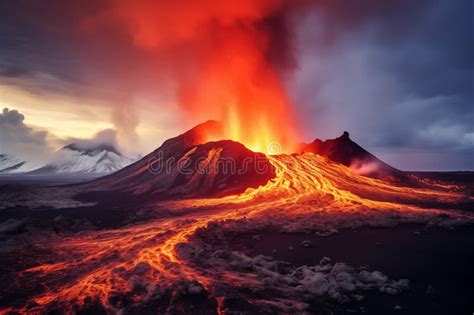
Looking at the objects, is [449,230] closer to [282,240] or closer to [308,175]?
[282,240]

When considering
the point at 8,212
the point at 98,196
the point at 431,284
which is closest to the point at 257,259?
the point at 431,284

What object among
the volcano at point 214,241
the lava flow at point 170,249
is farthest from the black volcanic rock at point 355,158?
the lava flow at point 170,249

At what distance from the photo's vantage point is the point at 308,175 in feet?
201

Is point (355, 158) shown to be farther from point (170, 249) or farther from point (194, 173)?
point (170, 249)

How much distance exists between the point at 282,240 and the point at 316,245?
326 cm

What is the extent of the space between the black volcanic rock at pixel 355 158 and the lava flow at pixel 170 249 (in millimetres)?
19795

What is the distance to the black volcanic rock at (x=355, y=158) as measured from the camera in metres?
74.3

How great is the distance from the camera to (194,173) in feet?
218

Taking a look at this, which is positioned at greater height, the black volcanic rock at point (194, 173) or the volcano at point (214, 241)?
the black volcanic rock at point (194, 173)

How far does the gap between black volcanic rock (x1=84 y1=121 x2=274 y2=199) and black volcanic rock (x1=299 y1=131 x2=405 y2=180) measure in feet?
74.4

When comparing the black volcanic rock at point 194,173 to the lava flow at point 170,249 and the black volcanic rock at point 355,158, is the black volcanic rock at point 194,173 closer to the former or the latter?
the lava flow at point 170,249

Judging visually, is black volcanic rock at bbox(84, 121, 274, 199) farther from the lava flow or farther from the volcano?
the lava flow

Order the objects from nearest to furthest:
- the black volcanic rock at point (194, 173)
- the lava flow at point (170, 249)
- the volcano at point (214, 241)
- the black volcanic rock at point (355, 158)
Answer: the volcano at point (214, 241), the lava flow at point (170, 249), the black volcanic rock at point (194, 173), the black volcanic rock at point (355, 158)

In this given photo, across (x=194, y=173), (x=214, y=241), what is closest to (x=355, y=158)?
(x=194, y=173)
